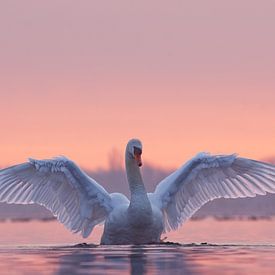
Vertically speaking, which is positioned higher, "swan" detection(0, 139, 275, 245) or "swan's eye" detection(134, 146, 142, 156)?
"swan's eye" detection(134, 146, 142, 156)

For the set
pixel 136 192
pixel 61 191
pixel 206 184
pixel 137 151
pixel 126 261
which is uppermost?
pixel 137 151

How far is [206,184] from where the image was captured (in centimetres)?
2689

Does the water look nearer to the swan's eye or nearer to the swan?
the swan

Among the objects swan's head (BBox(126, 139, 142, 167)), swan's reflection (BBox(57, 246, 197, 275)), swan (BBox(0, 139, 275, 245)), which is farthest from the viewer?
swan's head (BBox(126, 139, 142, 167))

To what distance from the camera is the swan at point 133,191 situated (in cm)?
2495

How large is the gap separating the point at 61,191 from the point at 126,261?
28.1ft

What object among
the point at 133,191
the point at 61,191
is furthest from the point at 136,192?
the point at 61,191

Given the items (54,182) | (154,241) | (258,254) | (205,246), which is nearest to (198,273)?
(258,254)

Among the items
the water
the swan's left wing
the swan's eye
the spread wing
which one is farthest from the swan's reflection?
the swan's left wing

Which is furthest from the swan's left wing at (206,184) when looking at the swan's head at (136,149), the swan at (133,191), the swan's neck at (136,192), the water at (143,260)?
the water at (143,260)

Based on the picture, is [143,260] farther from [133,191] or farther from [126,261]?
[133,191]

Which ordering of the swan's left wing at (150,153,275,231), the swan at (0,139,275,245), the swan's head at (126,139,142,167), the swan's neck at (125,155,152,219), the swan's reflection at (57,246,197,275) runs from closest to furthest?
the swan's reflection at (57,246,197,275), the swan's neck at (125,155,152,219), the swan at (0,139,275,245), the swan's head at (126,139,142,167), the swan's left wing at (150,153,275,231)

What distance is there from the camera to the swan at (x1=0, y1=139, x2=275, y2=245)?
25.0 meters

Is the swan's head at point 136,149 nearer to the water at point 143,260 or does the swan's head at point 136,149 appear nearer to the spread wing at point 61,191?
the spread wing at point 61,191
